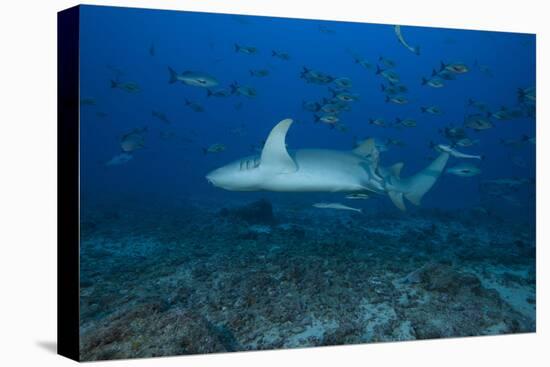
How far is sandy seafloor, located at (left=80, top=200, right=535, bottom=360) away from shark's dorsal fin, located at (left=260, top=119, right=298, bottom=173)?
142cm

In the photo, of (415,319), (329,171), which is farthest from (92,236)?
(415,319)

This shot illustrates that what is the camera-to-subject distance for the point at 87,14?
5340 mm

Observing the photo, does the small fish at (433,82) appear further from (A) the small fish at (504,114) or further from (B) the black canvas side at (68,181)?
(B) the black canvas side at (68,181)

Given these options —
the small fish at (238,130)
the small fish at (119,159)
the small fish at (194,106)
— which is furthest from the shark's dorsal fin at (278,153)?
the small fish at (238,130)

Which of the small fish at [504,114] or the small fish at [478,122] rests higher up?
the small fish at [504,114]

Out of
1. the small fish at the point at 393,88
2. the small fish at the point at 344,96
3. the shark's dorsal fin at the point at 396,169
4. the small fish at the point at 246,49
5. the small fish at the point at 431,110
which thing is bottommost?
the shark's dorsal fin at the point at 396,169

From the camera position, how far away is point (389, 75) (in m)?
8.91

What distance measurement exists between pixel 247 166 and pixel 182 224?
6.67m

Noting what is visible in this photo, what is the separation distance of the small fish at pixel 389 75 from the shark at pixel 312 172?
2034 mm

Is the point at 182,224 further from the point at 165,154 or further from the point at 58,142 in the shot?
the point at 165,154

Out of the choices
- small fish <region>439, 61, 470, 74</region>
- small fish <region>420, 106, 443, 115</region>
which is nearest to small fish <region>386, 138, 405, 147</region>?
small fish <region>420, 106, 443, 115</region>

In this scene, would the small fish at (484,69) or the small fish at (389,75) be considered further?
the small fish at (389,75)

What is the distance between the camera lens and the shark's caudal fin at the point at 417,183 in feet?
24.9

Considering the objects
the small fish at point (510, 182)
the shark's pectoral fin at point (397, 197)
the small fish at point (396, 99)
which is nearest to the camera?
the shark's pectoral fin at point (397, 197)
